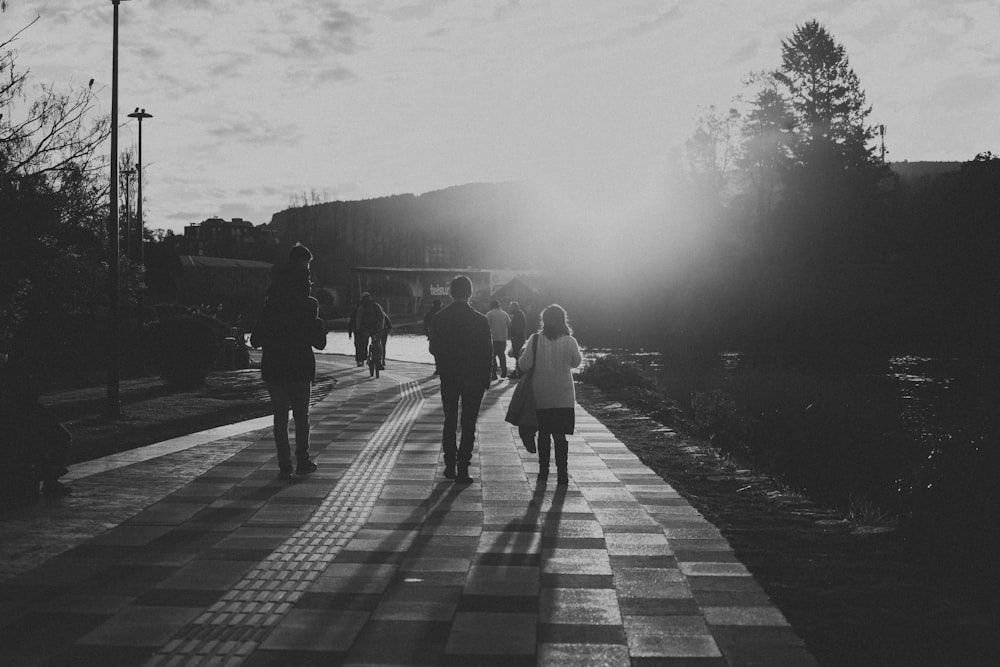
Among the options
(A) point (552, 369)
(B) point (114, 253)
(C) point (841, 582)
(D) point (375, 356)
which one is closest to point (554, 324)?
(A) point (552, 369)

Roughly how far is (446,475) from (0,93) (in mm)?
7670

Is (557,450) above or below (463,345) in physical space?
below

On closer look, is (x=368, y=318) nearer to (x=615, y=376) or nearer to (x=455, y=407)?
(x=615, y=376)

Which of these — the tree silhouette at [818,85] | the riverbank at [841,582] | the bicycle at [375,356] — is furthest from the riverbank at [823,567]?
the tree silhouette at [818,85]

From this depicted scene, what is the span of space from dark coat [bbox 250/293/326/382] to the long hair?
198 cm

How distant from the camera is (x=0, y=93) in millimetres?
11836

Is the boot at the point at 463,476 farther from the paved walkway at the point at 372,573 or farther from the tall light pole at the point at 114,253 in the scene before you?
the tall light pole at the point at 114,253

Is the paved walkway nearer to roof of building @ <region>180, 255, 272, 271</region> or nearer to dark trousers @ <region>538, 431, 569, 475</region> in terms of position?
dark trousers @ <region>538, 431, 569, 475</region>

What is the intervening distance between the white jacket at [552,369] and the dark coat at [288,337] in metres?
1.87

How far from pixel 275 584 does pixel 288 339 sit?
3635 mm

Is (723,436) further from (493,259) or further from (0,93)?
(493,259)

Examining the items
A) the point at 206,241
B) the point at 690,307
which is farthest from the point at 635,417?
the point at 206,241

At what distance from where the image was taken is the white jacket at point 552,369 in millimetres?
8523

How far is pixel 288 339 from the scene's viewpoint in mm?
8477
